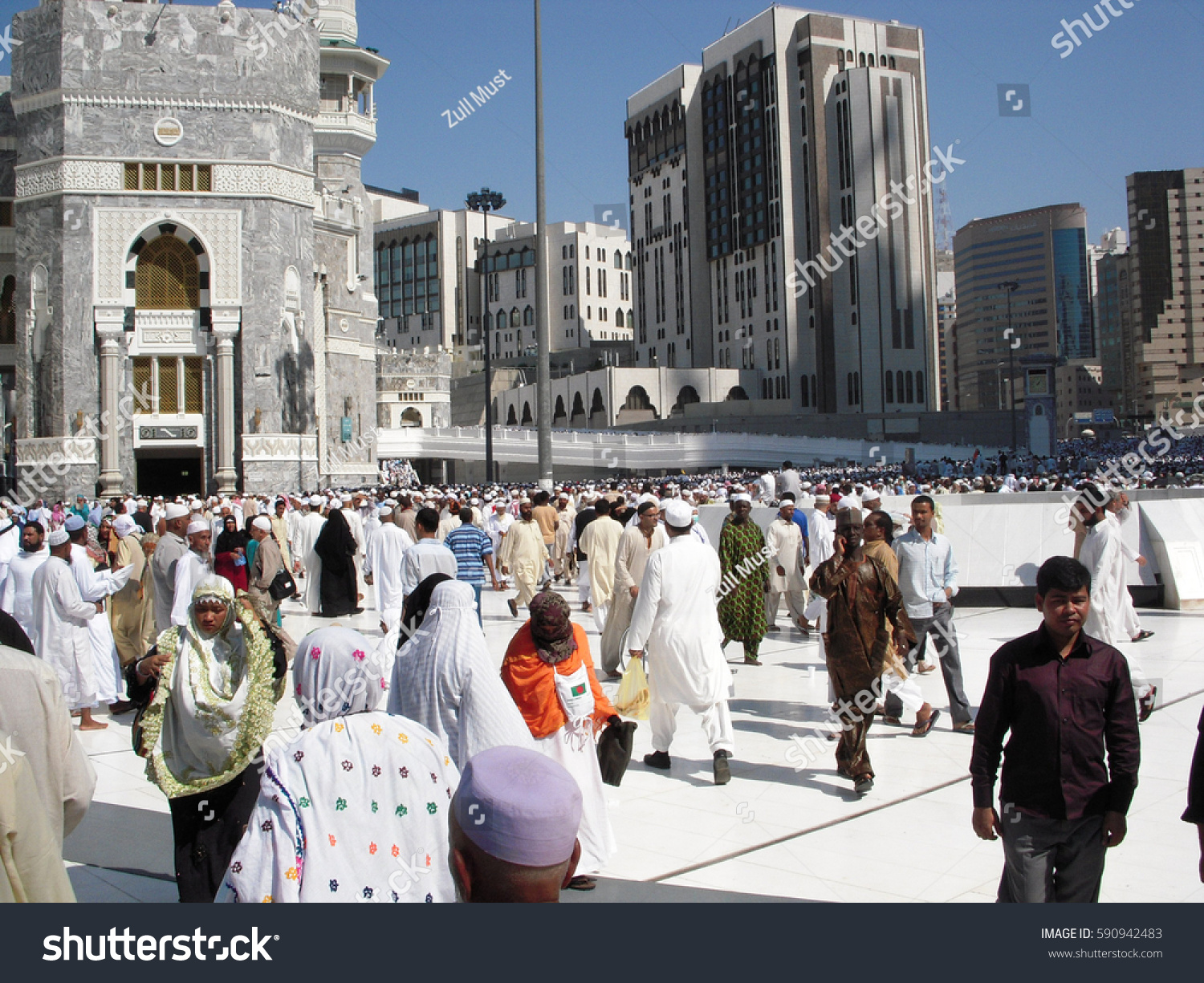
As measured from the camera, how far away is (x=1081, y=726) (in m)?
3.30

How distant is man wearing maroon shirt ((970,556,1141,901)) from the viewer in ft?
10.7

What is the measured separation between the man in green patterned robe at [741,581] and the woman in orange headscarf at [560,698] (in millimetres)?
3990

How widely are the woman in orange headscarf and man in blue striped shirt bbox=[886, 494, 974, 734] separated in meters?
3.23

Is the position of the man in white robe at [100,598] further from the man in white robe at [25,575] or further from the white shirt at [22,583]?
the white shirt at [22,583]

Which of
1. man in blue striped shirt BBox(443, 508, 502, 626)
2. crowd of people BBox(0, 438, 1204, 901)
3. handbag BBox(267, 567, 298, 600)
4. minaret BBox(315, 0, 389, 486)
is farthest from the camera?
minaret BBox(315, 0, 389, 486)

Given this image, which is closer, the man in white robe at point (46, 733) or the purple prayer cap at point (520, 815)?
the purple prayer cap at point (520, 815)

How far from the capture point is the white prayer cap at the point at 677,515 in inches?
249

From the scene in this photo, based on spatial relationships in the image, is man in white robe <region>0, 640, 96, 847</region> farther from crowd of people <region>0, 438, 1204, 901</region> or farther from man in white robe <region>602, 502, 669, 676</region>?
man in white robe <region>602, 502, 669, 676</region>

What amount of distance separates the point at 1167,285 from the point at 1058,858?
129 meters

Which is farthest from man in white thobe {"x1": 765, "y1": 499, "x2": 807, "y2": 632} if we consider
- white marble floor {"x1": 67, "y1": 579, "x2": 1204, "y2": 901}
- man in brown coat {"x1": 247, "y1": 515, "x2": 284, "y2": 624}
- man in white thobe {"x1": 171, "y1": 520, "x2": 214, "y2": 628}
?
man in white thobe {"x1": 171, "y1": 520, "x2": 214, "y2": 628}

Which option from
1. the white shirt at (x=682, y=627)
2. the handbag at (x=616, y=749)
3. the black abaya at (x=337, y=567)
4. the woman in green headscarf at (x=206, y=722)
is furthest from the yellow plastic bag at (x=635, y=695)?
the black abaya at (x=337, y=567)

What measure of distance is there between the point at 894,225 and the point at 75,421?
61.0m

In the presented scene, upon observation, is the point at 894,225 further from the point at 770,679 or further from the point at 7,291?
the point at 770,679
